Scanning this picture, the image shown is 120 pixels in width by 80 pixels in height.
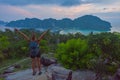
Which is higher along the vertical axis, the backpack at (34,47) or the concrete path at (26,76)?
the backpack at (34,47)

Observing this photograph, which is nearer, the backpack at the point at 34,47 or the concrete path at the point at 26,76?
the backpack at the point at 34,47

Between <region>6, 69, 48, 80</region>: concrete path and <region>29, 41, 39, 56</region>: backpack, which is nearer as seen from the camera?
<region>29, 41, 39, 56</region>: backpack

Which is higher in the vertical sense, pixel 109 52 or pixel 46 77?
pixel 109 52

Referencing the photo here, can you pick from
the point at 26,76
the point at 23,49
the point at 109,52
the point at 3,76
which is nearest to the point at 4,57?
the point at 23,49

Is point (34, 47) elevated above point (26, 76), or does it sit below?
above

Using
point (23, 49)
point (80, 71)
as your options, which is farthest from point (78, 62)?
→ point (23, 49)

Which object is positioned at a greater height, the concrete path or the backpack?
the backpack

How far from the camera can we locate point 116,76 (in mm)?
14938

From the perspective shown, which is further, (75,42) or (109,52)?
(75,42)

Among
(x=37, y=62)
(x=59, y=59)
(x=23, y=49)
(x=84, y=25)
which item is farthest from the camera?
(x=84, y=25)

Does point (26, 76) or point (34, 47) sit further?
point (26, 76)

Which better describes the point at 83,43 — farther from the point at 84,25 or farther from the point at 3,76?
the point at 84,25

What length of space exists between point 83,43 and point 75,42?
0.53 meters

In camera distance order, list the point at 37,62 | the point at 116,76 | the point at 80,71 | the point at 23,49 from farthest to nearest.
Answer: the point at 23,49 → the point at 80,71 → the point at 37,62 → the point at 116,76
